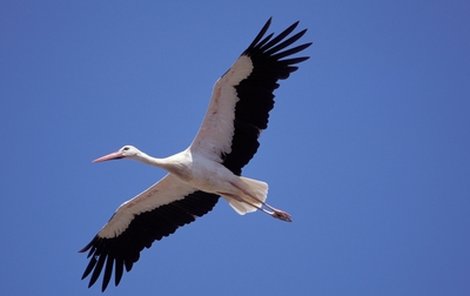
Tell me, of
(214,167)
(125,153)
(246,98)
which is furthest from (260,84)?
(125,153)

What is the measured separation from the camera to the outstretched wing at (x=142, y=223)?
10.6 metres

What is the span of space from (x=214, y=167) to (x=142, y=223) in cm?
157

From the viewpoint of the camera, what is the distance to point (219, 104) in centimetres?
957

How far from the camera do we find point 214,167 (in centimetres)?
981

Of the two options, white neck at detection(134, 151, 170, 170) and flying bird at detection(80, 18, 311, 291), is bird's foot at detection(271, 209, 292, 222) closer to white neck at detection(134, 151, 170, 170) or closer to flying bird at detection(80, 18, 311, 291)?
flying bird at detection(80, 18, 311, 291)

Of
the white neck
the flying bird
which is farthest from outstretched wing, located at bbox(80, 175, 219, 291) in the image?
the white neck

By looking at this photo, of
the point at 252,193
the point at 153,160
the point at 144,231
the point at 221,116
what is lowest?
the point at 144,231

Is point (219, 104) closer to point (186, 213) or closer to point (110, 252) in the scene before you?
point (186, 213)

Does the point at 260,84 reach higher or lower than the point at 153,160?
higher

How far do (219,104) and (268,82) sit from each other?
26.0 inches

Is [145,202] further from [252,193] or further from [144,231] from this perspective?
[252,193]

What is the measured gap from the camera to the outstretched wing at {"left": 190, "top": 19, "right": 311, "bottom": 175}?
9359mm

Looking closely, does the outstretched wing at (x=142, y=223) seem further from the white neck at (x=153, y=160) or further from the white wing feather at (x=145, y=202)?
the white neck at (x=153, y=160)

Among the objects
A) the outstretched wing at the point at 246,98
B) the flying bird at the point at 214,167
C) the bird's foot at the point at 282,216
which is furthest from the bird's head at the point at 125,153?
the bird's foot at the point at 282,216
